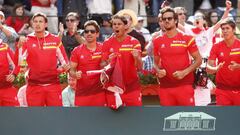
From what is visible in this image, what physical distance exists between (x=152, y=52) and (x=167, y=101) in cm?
83

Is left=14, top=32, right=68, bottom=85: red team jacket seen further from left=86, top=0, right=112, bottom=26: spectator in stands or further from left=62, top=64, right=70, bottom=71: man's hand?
left=86, top=0, right=112, bottom=26: spectator in stands

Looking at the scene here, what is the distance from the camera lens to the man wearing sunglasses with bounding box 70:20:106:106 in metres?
12.1

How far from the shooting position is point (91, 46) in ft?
40.3

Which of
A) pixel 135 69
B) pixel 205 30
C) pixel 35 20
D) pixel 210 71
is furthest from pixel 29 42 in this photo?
pixel 205 30

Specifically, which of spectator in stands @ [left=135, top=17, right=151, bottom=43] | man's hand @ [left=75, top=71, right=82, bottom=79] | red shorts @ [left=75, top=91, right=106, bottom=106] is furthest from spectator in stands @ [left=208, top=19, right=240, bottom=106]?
spectator in stands @ [left=135, top=17, right=151, bottom=43]

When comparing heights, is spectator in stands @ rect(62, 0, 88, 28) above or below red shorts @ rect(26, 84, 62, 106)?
above

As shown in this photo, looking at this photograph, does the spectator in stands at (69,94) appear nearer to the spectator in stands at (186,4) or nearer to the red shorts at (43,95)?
the red shorts at (43,95)

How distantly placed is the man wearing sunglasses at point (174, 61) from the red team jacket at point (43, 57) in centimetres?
155

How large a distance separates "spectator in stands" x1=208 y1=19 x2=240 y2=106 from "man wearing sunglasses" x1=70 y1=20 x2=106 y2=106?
64.5 inches

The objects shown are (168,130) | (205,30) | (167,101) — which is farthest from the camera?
(205,30)

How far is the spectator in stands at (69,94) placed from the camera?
13.1 metres

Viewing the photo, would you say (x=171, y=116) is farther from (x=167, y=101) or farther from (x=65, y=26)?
(x=65, y=26)

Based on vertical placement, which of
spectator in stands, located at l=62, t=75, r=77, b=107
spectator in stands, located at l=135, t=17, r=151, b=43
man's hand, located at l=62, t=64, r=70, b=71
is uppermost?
spectator in stands, located at l=135, t=17, r=151, b=43

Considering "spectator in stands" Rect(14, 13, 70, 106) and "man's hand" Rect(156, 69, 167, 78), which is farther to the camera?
"spectator in stands" Rect(14, 13, 70, 106)
